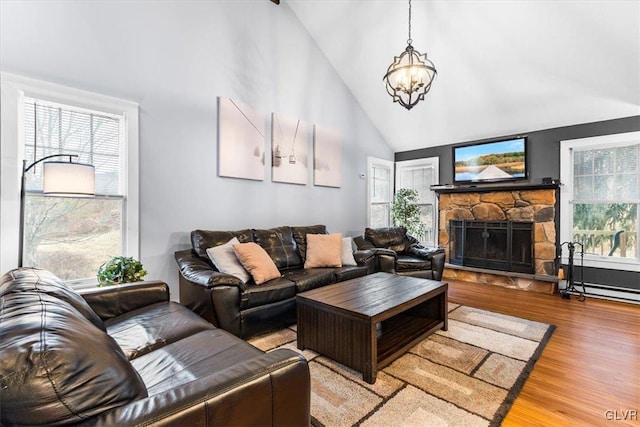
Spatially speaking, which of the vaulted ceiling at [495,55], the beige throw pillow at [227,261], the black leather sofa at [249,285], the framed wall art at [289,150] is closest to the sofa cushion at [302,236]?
the black leather sofa at [249,285]

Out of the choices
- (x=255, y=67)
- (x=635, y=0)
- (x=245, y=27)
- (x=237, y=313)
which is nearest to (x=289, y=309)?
(x=237, y=313)

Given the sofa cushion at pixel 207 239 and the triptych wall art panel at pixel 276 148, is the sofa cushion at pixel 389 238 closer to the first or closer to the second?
the triptych wall art panel at pixel 276 148

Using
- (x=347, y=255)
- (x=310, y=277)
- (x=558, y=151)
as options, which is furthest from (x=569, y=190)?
(x=310, y=277)

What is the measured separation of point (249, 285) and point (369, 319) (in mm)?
1306

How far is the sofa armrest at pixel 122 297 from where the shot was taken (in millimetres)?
1986

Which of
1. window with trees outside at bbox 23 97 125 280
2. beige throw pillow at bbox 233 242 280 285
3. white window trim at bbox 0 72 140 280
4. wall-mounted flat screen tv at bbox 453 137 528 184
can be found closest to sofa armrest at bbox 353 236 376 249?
beige throw pillow at bbox 233 242 280 285

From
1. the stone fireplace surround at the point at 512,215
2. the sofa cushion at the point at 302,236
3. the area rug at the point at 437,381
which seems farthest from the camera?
the stone fireplace surround at the point at 512,215

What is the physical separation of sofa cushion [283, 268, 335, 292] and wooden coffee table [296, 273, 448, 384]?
0.43 meters

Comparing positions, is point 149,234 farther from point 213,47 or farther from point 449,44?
point 449,44

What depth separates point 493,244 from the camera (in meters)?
5.01

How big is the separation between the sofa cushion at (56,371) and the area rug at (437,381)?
1.21 metres

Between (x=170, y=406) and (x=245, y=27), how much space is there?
4328mm

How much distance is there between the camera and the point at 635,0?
2977 mm

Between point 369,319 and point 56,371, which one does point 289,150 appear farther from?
point 56,371
